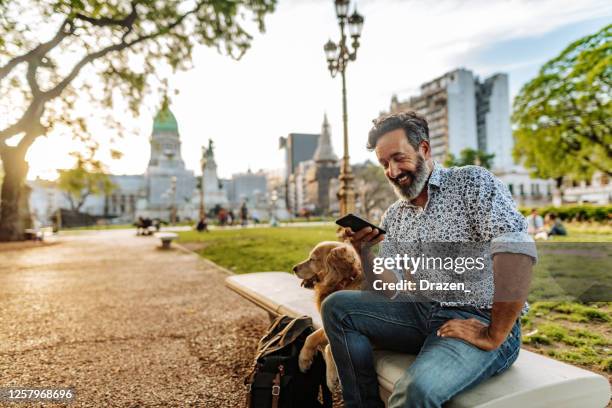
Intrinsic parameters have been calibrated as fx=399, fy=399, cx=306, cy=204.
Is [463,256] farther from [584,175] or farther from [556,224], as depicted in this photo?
[584,175]

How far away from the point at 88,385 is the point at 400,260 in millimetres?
2948

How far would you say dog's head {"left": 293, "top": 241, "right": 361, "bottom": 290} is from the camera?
9.37 feet

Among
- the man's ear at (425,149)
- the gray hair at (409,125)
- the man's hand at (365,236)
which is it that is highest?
the gray hair at (409,125)

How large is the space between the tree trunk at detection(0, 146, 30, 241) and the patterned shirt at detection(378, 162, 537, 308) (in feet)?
74.0

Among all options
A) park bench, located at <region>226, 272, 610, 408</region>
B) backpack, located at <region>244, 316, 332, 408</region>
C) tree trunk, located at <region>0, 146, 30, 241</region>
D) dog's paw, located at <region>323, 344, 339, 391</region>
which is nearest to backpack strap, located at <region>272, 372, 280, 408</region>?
backpack, located at <region>244, 316, 332, 408</region>

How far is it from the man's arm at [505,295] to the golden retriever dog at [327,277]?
3.36 ft

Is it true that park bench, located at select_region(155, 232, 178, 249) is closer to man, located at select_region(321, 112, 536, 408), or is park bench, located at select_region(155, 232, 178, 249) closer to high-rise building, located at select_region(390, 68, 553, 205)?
man, located at select_region(321, 112, 536, 408)

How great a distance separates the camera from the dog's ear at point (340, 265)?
285cm

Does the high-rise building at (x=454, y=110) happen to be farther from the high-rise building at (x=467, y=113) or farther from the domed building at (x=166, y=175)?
the domed building at (x=166, y=175)

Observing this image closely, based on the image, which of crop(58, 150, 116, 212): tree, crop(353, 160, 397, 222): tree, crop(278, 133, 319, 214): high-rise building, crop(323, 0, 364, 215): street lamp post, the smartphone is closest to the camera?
the smartphone

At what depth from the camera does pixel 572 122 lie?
19875 mm

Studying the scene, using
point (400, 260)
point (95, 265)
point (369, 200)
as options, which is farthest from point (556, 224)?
point (369, 200)

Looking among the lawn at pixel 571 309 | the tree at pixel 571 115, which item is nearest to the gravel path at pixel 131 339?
the lawn at pixel 571 309
